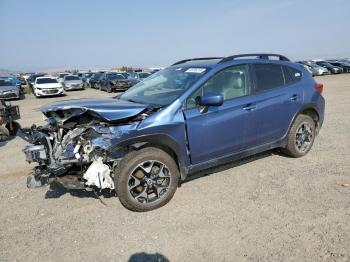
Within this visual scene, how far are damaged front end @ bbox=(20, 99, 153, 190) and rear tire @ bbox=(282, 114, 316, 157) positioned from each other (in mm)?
2794

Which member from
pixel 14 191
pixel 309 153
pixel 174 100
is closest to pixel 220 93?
pixel 174 100

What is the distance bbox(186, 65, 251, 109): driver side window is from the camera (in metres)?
4.07

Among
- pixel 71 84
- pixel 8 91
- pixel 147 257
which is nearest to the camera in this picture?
pixel 147 257

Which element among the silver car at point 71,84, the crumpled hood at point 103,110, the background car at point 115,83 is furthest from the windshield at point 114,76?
the crumpled hood at point 103,110

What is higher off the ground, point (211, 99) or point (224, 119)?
point (211, 99)

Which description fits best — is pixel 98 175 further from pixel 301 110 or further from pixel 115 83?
pixel 115 83

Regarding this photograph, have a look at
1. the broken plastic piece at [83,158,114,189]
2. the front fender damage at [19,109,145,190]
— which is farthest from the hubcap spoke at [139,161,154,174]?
the broken plastic piece at [83,158,114,189]

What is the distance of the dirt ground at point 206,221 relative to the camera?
2969 mm

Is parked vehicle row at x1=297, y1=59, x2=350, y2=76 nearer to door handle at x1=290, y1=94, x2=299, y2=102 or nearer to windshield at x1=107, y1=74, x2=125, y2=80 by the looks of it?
windshield at x1=107, y1=74, x2=125, y2=80

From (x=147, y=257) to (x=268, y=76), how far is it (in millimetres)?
3342

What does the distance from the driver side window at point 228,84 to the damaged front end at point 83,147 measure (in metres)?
0.86

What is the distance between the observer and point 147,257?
9.61 feet

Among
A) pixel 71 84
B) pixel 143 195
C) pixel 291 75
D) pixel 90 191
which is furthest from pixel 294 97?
pixel 71 84

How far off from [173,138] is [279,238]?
163cm
